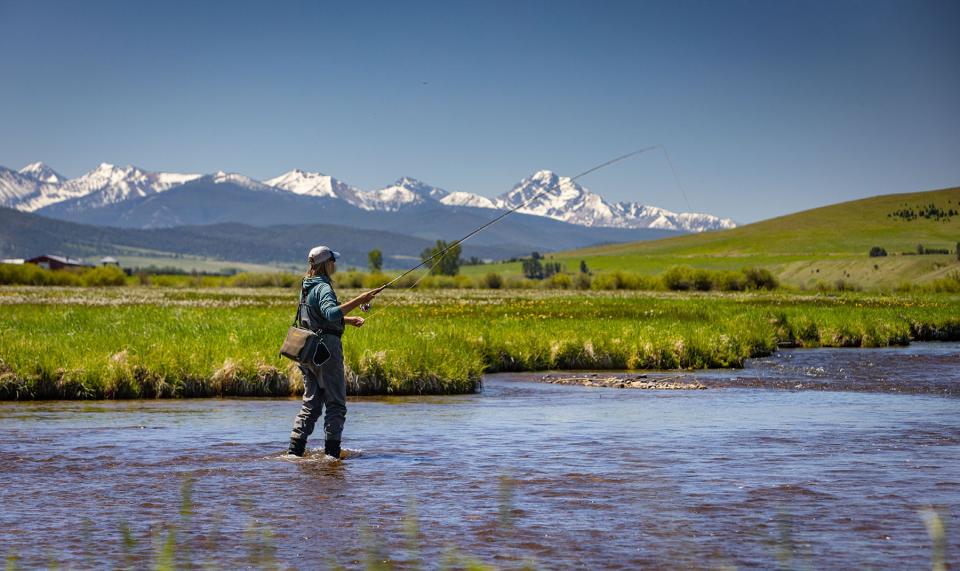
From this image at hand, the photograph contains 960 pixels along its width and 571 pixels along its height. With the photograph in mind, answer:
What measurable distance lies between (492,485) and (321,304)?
318cm

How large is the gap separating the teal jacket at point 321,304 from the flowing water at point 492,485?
1.67 metres

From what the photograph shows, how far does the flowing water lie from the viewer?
Result: 9.54 meters

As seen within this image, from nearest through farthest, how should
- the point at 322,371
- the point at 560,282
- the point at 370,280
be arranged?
the point at 322,371 < the point at 560,282 < the point at 370,280

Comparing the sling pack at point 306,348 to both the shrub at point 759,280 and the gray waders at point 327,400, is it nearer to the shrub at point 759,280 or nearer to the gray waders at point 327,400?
the gray waders at point 327,400

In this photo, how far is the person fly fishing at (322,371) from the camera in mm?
14281

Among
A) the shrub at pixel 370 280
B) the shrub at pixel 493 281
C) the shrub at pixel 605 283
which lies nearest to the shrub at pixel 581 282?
the shrub at pixel 605 283

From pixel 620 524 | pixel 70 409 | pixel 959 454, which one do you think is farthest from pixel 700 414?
pixel 70 409

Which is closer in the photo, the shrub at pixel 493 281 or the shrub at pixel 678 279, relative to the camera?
the shrub at pixel 678 279

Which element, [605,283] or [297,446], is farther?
[605,283]

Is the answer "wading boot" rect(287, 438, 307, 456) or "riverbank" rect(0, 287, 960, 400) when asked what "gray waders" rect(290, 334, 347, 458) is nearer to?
"wading boot" rect(287, 438, 307, 456)

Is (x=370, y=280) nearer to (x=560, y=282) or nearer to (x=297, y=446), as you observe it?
(x=560, y=282)

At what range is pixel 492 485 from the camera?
12617mm

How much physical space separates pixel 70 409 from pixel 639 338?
57.0 feet

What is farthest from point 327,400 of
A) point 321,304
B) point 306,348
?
point 321,304
